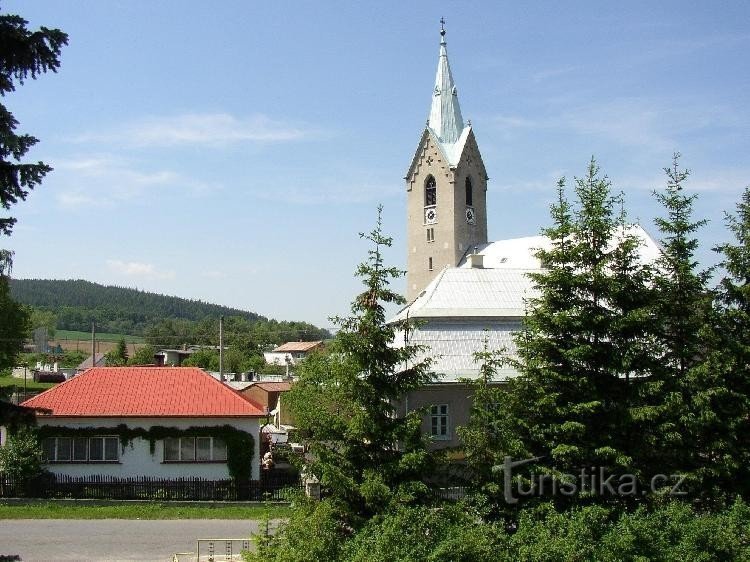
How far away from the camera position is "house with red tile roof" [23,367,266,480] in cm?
2836

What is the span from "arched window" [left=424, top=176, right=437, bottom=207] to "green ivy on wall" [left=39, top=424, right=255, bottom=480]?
136 ft

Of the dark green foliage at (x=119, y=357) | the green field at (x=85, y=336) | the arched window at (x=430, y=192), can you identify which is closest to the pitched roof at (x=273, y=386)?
the arched window at (x=430, y=192)

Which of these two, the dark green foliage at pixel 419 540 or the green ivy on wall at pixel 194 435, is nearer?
the dark green foliage at pixel 419 540

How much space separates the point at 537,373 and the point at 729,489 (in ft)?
19.3

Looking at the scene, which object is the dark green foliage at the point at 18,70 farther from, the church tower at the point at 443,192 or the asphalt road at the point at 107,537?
the church tower at the point at 443,192

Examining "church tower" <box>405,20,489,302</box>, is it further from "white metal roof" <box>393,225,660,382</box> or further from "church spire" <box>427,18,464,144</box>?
"white metal roof" <box>393,225,660,382</box>

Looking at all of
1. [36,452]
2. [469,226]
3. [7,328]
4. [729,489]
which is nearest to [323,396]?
[729,489]

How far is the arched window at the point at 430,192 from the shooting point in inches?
2643

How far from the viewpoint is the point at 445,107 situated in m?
67.9

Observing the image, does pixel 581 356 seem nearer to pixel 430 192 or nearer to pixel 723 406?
pixel 723 406

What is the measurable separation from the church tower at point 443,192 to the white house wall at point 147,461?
Result: 3709 centimetres

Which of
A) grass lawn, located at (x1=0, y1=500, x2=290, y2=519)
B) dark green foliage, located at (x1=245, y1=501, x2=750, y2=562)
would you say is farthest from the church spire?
dark green foliage, located at (x1=245, y1=501, x2=750, y2=562)

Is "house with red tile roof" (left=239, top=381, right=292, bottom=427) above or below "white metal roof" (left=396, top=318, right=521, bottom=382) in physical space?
below

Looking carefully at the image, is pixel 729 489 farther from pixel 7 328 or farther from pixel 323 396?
pixel 7 328
